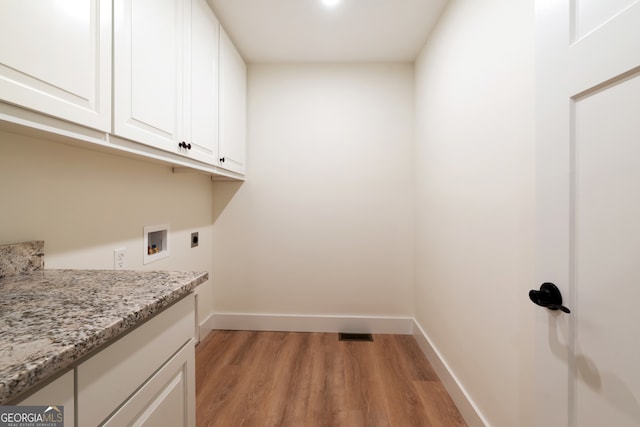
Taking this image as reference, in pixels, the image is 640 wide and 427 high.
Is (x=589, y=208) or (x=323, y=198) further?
(x=323, y=198)

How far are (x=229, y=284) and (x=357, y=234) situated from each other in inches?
52.8

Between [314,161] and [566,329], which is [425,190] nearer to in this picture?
[314,161]

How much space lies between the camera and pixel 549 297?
79 cm

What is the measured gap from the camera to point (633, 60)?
1.92ft

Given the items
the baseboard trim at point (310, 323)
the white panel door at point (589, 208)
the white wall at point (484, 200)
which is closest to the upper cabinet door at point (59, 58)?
the white panel door at point (589, 208)

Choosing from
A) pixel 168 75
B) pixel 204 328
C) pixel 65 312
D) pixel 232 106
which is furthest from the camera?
pixel 204 328

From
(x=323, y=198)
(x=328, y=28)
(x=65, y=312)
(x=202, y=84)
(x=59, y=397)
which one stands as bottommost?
(x=59, y=397)

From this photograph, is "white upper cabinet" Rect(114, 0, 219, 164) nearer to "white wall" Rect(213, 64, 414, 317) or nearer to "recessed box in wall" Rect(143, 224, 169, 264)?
"recessed box in wall" Rect(143, 224, 169, 264)

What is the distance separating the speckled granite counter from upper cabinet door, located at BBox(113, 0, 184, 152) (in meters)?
0.54

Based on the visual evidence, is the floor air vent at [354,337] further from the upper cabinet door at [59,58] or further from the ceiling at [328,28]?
the ceiling at [328,28]

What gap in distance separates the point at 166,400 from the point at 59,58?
3.53ft

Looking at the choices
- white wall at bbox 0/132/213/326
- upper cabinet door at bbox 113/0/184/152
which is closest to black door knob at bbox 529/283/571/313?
upper cabinet door at bbox 113/0/184/152

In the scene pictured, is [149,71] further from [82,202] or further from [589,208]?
[589,208]

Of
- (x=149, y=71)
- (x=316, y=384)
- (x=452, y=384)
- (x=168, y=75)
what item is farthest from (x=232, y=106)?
(x=452, y=384)
